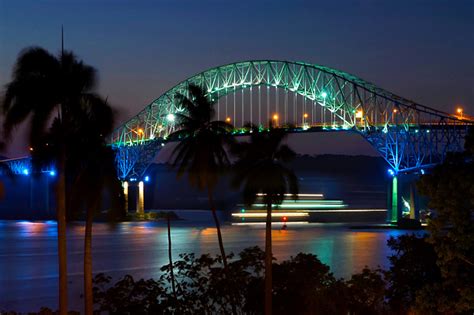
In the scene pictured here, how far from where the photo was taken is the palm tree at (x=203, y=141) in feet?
76.1

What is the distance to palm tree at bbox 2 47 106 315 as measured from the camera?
14.8 metres

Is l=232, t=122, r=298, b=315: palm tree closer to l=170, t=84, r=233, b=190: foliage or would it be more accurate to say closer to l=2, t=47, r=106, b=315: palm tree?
l=170, t=84, r=233, b=190: foliage

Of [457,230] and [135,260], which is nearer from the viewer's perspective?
[457,230]

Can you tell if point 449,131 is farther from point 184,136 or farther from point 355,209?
point 184,136

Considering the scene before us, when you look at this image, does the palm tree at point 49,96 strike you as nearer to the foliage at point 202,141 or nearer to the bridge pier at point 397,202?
the foliage at point 202,141

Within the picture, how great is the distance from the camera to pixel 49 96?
49.2 ft

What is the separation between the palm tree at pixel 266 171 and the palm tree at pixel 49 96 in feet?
19.0

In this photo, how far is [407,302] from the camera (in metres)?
18.6

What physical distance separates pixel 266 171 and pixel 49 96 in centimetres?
675

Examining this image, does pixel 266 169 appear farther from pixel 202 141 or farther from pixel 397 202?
pixel 397 202

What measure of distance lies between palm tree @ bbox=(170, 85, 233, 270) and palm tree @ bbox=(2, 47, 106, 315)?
7.96 m

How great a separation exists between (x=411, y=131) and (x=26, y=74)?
85.2m

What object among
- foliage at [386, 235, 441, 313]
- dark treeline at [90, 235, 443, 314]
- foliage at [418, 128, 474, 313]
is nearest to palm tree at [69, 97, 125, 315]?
dark treeline at [90, 235, 443, 314]

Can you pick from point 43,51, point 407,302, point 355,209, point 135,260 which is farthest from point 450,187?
point 355,209
